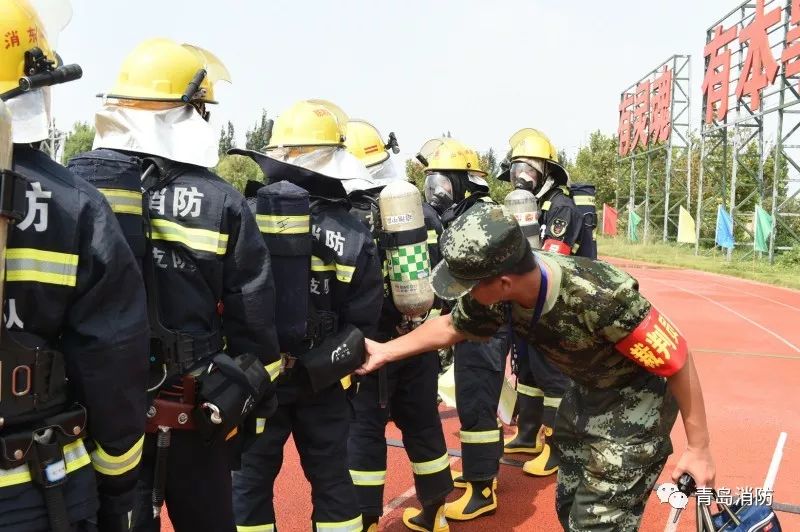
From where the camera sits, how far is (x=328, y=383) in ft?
10.4

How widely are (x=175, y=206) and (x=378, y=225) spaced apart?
1454 mm

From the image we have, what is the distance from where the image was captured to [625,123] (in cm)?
3422

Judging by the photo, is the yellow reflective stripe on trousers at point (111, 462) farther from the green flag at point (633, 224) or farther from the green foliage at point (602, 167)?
the green foliage at point (602, 167)

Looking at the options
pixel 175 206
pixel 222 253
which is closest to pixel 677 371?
pixel 222 253

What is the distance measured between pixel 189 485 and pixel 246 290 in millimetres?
744

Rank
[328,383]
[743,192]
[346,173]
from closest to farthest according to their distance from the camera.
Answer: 1. [328,383]
2. [346,173]
3. [743,192]

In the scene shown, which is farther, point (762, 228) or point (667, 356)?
point (762, 228)

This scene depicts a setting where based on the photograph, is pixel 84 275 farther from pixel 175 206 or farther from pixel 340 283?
pixel 340 283

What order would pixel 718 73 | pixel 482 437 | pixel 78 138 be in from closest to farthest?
pixel 482 437
pixel 718 73
pixel 78 138

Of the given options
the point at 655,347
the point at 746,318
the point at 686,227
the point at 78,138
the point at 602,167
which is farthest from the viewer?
the point at 78,138

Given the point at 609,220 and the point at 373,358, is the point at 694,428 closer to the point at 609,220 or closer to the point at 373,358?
the point at 373,358

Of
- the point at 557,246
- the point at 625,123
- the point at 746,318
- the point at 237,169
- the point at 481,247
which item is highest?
the point at 625,123

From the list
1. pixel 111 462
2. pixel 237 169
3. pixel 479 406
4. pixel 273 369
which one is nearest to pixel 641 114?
pixel 237 169

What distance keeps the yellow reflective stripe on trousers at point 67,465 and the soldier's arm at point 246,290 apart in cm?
84
